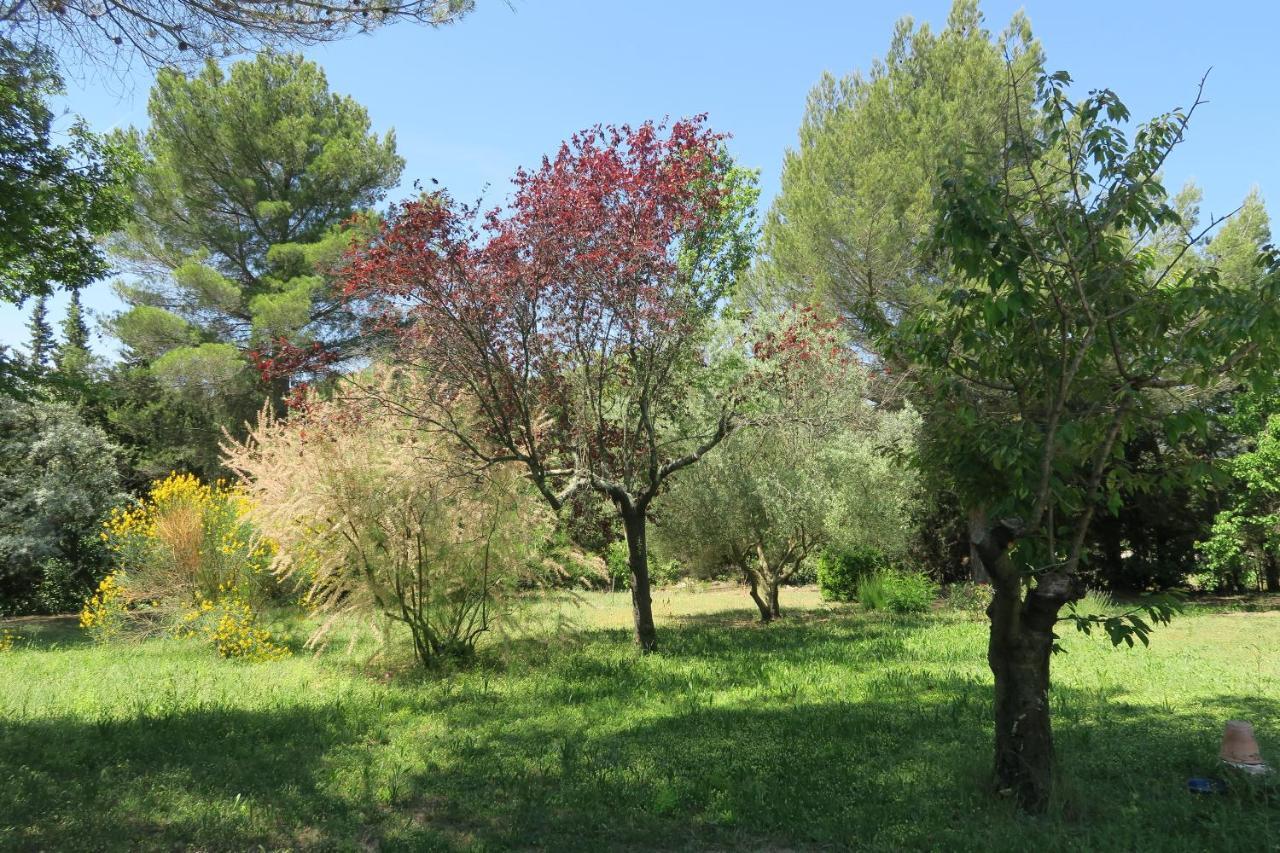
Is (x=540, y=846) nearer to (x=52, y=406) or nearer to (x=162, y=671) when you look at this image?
(x=162, y=671)

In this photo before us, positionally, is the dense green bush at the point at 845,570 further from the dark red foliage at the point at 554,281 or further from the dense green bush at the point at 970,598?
the dark red foliage at the point at 554,281

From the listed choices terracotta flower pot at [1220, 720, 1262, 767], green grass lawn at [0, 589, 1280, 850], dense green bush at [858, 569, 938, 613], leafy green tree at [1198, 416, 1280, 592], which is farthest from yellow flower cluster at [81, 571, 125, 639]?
leafy green tree at [1198, 416, 1280, 592]

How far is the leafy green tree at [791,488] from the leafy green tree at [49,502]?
12030 millimetres

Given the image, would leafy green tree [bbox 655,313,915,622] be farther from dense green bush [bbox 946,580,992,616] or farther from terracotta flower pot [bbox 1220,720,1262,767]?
terracotta flower pot [bbox 1220,720,1262,767]

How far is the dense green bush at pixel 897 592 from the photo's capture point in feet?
47.0

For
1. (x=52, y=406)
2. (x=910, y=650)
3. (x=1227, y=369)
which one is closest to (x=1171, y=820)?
(x=1227, y=369)

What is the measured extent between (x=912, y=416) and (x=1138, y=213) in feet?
36.5

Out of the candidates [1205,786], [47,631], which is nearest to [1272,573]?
[1205,786]

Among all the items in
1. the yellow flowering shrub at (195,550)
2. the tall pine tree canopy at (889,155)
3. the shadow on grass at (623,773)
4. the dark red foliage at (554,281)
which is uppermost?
the tall pine tree canopy at (889,155)

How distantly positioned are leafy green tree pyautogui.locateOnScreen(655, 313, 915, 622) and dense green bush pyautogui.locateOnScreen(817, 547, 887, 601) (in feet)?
7.22

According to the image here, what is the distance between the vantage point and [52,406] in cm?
1608

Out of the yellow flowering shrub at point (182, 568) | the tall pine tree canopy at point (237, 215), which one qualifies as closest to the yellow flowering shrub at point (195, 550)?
the yellow flowering shrub at point (182, 568)

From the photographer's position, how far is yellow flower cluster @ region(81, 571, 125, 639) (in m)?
11.4

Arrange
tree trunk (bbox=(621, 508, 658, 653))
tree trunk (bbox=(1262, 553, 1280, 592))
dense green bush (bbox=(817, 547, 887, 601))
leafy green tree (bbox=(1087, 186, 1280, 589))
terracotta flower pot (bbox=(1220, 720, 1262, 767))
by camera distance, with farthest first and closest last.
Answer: tree trunk (bbox=(1262, 553, 1280, 592))
dense green bush (bbox=(817, 547, 887, 601))
leafy green tree (bbox=(1087, 186, 1280, 589))
tree trunk (bbox=(621, 508, 658, 653))
terracotta flower pot (bbox=(1220, 720, 1262, 767))
